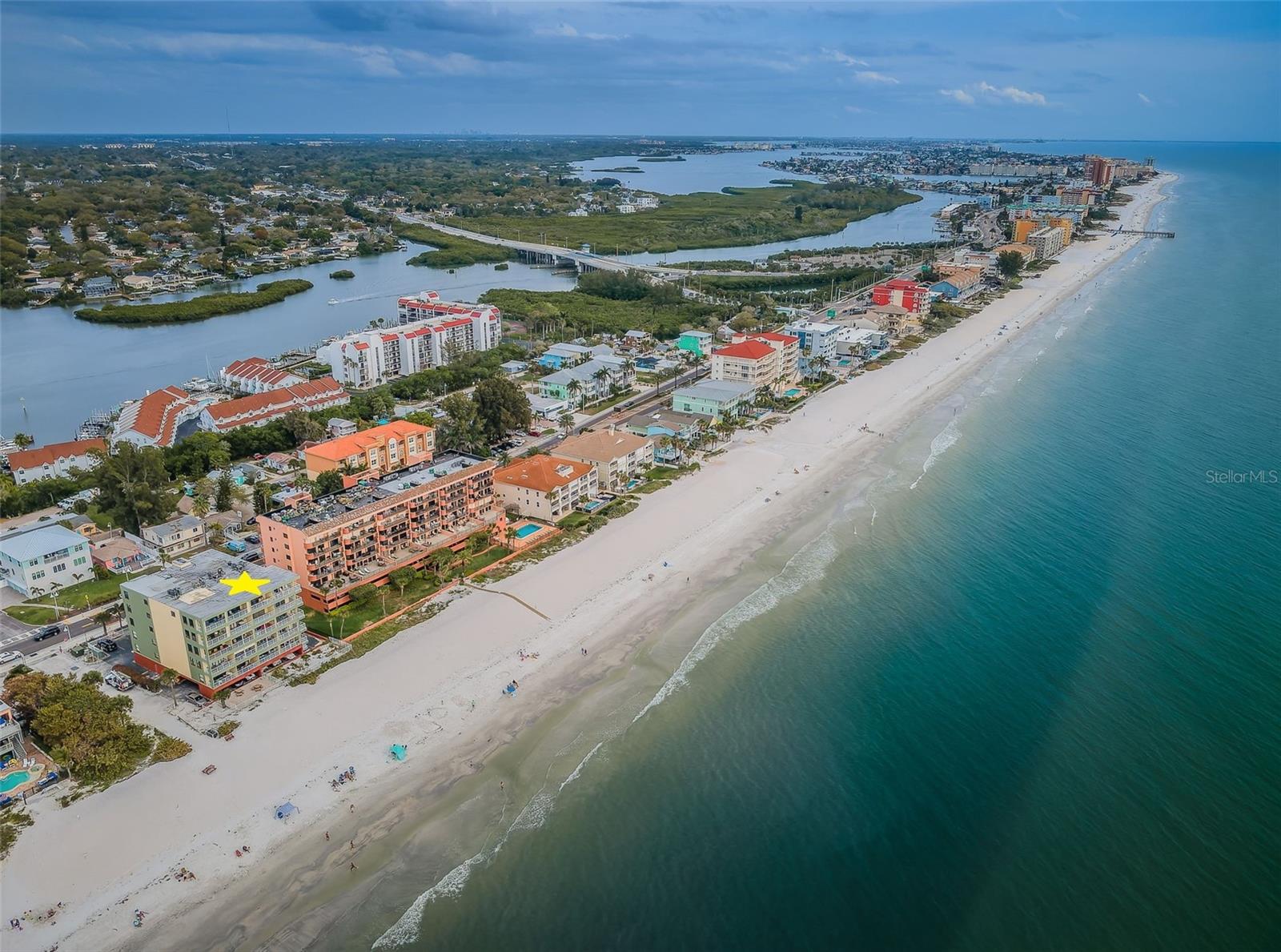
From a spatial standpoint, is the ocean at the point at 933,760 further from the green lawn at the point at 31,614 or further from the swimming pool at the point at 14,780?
the green lawn at the point at 31,614

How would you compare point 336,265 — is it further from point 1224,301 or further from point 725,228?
point 1224,301

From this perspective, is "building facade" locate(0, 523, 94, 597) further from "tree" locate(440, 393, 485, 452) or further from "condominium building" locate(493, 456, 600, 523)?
"tree" locate(440, 393, 485, 452)

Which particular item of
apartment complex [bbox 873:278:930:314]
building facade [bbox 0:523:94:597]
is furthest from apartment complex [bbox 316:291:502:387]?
apartment complex [bbox 873:278:930:314]

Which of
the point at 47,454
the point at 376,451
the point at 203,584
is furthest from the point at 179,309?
the point at 203,584

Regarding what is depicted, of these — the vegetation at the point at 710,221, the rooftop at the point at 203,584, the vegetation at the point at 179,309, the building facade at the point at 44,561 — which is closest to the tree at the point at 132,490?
the building facade at the point at 44,561

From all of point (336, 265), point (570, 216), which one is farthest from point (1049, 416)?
point (570, 216)
